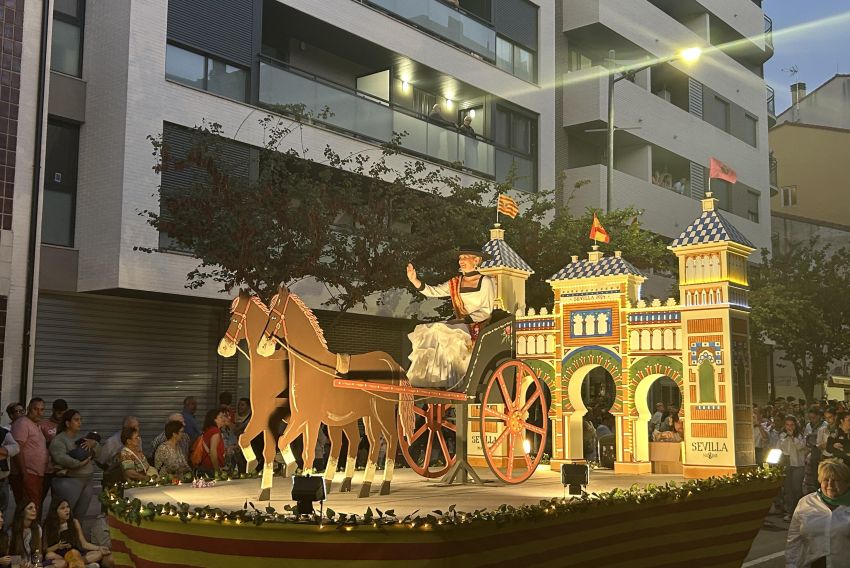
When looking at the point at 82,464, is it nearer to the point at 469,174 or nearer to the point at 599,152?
the point at 469,174

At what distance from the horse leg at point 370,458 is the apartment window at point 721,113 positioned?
32.6 metres

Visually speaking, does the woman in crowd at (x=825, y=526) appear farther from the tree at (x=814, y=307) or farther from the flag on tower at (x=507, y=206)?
the tree at (x=814, y=307)

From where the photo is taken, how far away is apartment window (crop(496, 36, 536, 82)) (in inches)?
1119

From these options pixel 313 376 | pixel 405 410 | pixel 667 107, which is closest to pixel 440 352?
pixel 405 410

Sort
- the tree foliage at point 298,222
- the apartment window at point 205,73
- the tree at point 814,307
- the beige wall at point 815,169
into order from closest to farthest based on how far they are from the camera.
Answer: the tree foliage at point 298,222
the apartment window at point 205,73
the tree at point 814,307
the beige wall at point 815,169

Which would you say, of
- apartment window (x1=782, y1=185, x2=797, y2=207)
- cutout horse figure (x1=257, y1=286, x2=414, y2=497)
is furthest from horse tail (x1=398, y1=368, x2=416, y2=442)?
apartment window (x1=782, y1=185, x2=797, y2=207)

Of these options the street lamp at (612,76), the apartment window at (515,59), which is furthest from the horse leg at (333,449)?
the apartment window at (515,59)

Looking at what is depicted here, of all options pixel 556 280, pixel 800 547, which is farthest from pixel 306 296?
pixel 800 547

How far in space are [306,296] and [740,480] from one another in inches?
472

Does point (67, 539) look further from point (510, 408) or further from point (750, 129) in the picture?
point (750, 129)

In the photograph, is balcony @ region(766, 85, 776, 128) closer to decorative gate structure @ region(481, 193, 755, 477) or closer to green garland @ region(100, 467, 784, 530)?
decorative gate structure @ region(481, 193, 755, 477)

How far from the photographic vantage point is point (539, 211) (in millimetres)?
22812

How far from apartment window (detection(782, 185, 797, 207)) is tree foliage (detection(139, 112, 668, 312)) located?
32.4 meters

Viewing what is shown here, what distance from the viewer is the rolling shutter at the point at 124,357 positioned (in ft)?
60.7
